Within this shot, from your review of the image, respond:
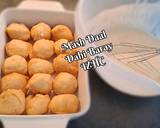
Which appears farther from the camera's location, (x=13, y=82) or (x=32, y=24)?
(x=32, y=24)

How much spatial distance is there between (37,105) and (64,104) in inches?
1.6

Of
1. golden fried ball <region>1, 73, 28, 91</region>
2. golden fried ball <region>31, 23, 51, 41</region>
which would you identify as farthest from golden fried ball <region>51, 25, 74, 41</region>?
golden fried ball <region>1, 73, 28, 91</region>

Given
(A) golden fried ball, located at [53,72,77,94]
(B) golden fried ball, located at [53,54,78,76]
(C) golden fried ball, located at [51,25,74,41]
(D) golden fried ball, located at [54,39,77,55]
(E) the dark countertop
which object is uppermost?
(C) golden fried ball, located at [51,25,74,41]

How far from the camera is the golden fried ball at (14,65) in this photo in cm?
46

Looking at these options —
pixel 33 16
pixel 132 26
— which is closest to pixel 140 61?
pixel 132 26

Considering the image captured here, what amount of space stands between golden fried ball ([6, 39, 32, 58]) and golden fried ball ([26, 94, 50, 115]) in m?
0.10

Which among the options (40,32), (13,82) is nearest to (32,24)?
(40,32)

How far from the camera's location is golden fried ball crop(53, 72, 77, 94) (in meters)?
0.44

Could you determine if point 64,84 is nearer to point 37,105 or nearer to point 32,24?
point 37,105

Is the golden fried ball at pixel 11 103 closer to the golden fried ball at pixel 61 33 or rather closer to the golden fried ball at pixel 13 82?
the golden fried ball at pixel 13 82

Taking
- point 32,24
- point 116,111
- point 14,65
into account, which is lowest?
point 116,111

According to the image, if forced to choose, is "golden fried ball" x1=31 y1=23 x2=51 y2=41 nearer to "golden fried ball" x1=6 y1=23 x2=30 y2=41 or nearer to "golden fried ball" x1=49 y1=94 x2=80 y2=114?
"golden fried ball" x1=6 y1=23 x2=30 y2=41

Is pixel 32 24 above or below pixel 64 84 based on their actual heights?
above

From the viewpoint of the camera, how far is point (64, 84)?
1.44ft
